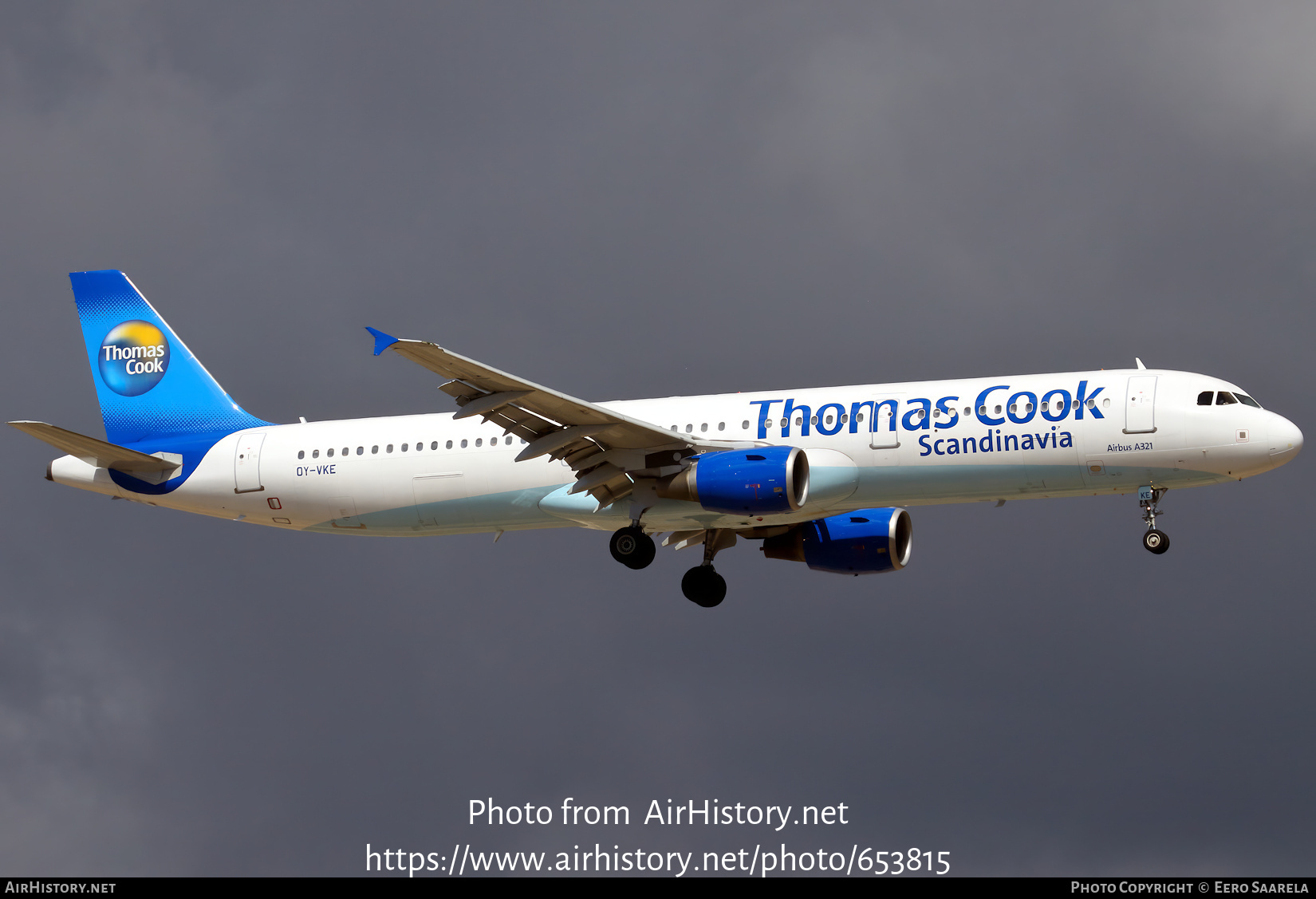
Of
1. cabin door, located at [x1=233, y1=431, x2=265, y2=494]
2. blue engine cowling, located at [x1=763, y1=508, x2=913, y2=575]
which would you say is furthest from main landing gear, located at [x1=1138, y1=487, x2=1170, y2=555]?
cabin door, located at [x1=233, y1=431, x2=265, y2=494]

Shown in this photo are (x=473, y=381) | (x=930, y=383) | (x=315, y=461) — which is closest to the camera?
(x=473, y=381)

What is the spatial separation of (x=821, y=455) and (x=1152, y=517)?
25.8ft

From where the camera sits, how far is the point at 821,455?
1566 inches

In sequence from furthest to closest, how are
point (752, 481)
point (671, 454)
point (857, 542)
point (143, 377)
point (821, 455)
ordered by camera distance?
point (143, 377) < point (857, 542) < point (671, 454) < point (821, 455) < point (752, 481)

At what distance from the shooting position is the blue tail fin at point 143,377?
154 ft

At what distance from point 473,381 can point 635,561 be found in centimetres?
694

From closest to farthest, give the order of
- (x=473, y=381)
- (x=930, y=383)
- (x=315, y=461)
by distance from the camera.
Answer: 1. (x=473, y=381)
2. (x=930, y=383)
3. (x=315, y=461)

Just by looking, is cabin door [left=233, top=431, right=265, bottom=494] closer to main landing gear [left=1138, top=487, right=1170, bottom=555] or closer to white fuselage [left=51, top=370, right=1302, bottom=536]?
white fuselage [left=51, top=370, right=1302, bottom=536]

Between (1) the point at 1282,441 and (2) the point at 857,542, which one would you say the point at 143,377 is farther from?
(1) the point at 1282,441

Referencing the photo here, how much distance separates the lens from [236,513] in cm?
4566

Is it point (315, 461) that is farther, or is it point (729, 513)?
point (315, 461)

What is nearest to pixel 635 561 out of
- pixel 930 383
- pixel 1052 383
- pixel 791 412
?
pixel 791 412

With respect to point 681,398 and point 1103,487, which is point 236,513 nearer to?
point 681,398

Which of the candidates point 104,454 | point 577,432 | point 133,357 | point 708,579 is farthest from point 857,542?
point 133,357
